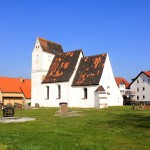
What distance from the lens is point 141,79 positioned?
280 ft

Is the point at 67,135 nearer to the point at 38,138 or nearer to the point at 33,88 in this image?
the point at 38,138

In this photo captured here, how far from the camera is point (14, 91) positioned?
219 ft

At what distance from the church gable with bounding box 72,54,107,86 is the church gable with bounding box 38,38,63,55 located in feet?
31.5

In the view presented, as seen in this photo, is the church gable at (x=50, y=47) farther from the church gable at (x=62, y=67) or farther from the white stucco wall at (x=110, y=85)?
the white stucco wall at (x=110, y=85)

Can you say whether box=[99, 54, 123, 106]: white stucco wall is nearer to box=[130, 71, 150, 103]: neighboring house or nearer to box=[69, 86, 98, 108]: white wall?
box=[69, 86, 98, 108]: white wall

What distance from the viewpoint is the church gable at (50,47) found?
59.7 metres

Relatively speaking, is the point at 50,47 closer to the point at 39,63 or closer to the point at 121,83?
the point at 39,63

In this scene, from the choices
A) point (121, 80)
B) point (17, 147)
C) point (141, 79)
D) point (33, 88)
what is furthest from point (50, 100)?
point (121, 80)

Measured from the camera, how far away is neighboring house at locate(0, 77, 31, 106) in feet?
212

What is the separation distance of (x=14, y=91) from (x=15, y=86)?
2.52 metres

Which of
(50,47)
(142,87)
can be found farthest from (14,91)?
(142,87)

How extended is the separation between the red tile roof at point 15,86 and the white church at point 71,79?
9.22 m

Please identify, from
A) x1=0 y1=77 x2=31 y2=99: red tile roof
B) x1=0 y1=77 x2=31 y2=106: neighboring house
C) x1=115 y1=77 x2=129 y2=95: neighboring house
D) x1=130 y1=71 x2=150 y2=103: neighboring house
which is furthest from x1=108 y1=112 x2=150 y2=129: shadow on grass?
x1=115 y1=77 x2=129 y2=95: neighboring house

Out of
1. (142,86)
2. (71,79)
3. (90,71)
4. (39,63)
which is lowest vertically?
(142,86)
